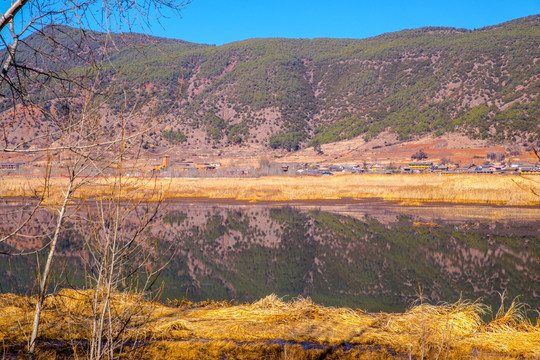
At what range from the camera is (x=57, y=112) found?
474cm

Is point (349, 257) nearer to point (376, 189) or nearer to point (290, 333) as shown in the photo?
point (290, 333)

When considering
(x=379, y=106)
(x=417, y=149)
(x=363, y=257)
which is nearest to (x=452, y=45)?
(x=379, y=106)

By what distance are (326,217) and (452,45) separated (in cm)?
10714

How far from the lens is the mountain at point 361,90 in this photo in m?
84.3

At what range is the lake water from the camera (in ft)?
43.2

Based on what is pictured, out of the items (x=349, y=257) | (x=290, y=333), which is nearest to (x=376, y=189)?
(x=349, y=257)

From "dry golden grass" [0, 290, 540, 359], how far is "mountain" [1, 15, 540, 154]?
210 ft

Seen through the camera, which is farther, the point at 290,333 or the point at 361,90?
the point at 361,90

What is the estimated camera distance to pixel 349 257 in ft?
58.3

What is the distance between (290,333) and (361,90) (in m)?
113

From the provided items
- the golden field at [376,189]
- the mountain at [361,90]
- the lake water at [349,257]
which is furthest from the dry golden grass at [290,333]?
the mountain at [361,90]

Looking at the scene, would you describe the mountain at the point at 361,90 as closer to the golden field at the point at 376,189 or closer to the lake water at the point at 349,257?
the golden field at the point at 376,189

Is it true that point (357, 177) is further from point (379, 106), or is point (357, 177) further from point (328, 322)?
point (379, 106)

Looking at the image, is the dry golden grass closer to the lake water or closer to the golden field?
the lake water
